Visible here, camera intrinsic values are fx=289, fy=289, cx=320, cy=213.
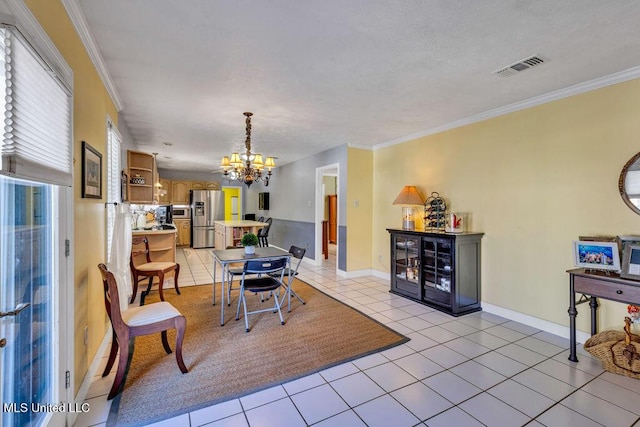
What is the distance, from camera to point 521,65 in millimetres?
2434

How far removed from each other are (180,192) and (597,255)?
31.6 ft

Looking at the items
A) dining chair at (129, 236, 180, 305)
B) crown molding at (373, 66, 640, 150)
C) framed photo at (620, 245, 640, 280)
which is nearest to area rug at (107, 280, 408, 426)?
dining chair at (129, 236, 180, 305)

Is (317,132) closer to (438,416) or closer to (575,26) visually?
(575,26)

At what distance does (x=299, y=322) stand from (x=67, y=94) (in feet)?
9.28

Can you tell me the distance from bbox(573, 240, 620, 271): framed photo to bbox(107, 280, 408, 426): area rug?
5.73ft

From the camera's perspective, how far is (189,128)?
4406 mm

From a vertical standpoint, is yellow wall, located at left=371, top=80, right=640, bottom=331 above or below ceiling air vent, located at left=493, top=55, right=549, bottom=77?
below

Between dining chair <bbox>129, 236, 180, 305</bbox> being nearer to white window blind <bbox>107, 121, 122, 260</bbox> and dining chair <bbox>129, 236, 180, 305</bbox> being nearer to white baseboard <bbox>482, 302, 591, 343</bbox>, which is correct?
white window blind <bbox>107, 121, 122, 260</bbox>

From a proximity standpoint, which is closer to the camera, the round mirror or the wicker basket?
the wicker basket

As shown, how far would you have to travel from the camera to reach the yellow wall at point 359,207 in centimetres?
535

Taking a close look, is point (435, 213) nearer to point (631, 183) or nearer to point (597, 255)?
point (597, 255)

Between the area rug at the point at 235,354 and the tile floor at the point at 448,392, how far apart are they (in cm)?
11

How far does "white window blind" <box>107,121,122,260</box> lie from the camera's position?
2992 mm

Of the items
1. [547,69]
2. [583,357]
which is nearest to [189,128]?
[547,69]
